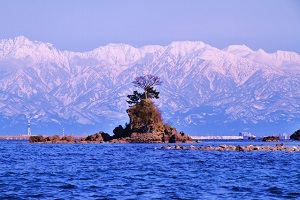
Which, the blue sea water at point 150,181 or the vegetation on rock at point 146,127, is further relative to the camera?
the vegetation on rock at point 146,127

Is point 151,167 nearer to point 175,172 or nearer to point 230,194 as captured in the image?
point 175,172

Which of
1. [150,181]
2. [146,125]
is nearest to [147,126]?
[146,125]

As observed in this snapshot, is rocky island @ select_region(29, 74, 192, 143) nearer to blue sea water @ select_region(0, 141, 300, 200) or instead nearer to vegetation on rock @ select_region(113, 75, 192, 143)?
vegetation on rock @ select_region(113, 75, 192, 143)

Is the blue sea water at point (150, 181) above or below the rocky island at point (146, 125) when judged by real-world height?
below

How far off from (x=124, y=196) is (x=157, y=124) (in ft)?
426

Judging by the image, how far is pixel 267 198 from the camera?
4719cm

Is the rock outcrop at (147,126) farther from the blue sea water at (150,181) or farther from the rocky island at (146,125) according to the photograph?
the blue sea water at (150,181)

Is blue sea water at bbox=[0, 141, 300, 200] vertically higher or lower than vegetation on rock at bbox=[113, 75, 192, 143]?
lower

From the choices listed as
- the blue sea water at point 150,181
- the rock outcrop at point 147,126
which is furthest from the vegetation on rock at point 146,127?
the blue sea water at point 150,181

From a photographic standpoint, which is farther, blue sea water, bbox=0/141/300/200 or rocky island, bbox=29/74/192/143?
rocky island, bbox=29/74/192/143

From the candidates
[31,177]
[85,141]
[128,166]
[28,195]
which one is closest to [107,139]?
[85,141]

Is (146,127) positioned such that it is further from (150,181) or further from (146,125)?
(150,181)

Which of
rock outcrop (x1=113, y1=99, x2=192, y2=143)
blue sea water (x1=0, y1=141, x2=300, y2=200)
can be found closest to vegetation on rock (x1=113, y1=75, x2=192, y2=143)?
rock outcrop (x1=113, y1=99, x2=192, y2=143)

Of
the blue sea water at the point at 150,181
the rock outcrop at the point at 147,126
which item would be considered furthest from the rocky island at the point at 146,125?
the blue sea water at the point at 150,181
